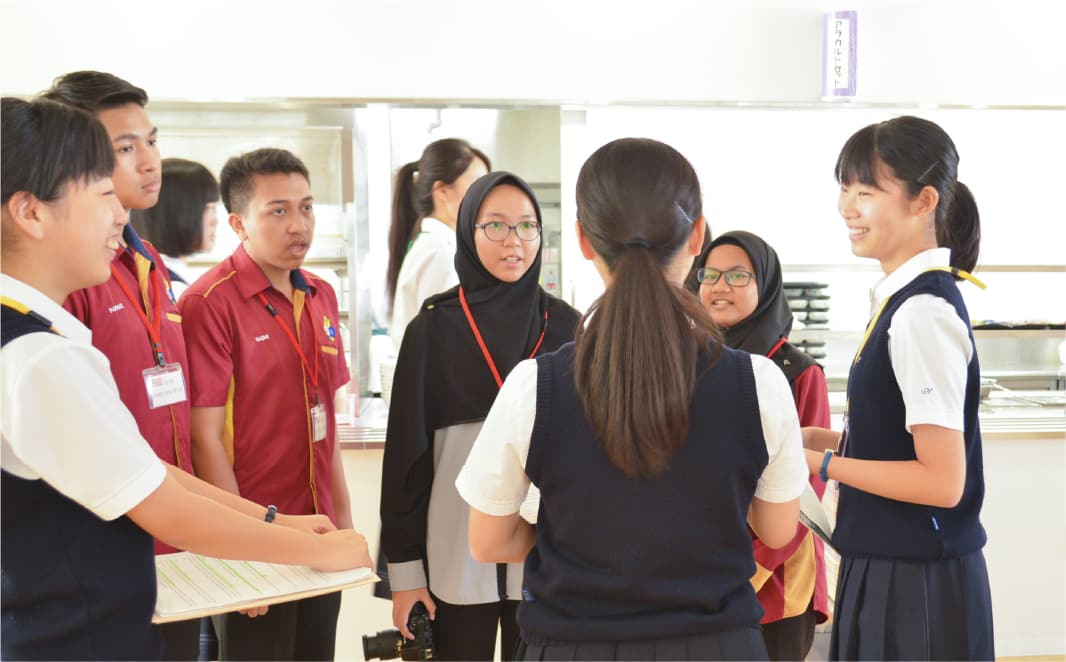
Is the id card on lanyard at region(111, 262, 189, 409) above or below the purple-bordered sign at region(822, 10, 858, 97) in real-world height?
below

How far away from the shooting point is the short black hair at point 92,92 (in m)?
2.01

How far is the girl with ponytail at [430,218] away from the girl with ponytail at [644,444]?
2.32 meters

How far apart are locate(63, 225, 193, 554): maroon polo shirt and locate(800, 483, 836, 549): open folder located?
1366 millimetres

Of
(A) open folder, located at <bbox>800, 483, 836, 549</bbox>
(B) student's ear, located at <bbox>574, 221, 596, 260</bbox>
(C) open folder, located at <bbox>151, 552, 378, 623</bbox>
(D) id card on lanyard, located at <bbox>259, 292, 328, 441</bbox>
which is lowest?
(A) open folder, located at <bbox>800, 483, 836, 549</bbox>

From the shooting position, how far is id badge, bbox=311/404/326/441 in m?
2.34

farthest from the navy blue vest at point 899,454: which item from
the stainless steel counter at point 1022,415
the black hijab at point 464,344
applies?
the stainless steel counter at point 1022,415

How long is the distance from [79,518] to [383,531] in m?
0.84

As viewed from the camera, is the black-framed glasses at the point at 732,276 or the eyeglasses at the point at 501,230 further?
the black-framed glasses at the point at 732,276

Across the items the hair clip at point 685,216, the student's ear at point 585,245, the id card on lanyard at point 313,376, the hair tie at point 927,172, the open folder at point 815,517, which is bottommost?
the open folder at point 815,517

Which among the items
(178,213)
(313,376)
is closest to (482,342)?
(313,376)

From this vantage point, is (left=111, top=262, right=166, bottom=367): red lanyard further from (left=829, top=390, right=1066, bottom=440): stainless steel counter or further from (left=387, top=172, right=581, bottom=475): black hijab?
(left=829, top=390, right=1066, bottom=440): stainless steel counter

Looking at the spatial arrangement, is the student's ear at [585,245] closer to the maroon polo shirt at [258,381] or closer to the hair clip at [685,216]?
the hair clip at [685,216]

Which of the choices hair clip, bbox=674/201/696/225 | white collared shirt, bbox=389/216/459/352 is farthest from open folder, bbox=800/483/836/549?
white collared shirt, bbox=389/216/459/352

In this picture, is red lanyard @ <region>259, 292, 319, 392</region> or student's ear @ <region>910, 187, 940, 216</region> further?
red lanyard @ <region>259, 292, 319, 392</region>
